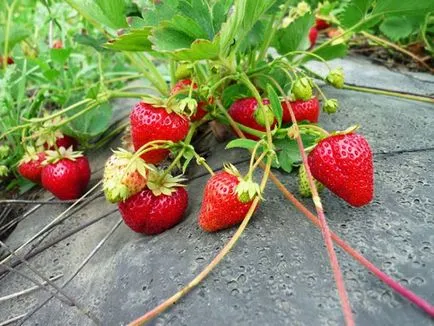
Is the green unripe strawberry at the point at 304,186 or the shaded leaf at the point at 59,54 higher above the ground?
the shaded leaf at the point at 59,54

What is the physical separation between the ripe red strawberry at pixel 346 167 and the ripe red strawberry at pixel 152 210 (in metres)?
0.26

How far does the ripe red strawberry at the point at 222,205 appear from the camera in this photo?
0.77m

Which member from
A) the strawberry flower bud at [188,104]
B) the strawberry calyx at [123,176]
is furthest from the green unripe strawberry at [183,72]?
the strawberry calyx at [123,176]

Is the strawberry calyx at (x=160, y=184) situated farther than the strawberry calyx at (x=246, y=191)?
Yes

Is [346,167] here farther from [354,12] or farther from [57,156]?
[57,156]

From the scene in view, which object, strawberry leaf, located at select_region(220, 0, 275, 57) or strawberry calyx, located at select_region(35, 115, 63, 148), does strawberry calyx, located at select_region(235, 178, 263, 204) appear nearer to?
strawberry leaf, located at select_region(220, 0, 275, 57)

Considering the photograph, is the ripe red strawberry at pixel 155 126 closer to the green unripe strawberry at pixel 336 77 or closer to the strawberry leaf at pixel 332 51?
the green unripe strawberry at pixel 336 77

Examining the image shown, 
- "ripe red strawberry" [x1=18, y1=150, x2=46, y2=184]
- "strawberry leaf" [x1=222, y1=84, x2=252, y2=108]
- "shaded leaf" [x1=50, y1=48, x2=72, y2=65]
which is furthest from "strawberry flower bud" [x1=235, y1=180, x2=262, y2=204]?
"shaded leaf" [x1=50, y1=48, x2=72, y2=65]

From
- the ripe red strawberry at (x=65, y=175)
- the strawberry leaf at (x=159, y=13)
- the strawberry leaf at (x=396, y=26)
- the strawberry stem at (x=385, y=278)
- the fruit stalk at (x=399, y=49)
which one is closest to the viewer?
the strawberry stem at (x=385, y=278)

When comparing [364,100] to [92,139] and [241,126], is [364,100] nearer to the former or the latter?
[241,126]

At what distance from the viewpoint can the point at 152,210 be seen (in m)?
0.87

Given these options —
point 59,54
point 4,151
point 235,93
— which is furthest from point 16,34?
point 235,93

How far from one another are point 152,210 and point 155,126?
0.49ft

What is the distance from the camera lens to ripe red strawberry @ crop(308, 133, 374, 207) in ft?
2.52
